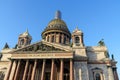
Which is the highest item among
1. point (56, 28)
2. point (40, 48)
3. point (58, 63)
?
point (56, 28)

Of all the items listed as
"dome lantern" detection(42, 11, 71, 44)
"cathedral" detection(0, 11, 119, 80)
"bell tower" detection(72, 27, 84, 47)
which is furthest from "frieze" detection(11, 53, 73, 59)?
"dome lantern" detection(42, 11, 71, 44)

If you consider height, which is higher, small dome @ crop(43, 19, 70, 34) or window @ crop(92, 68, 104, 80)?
small dome @ crop(43, 19, 70, 34)

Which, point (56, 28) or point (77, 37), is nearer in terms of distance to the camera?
point (77, 37)

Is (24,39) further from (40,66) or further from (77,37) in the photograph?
(77,37)

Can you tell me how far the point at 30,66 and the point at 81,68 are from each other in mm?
9229

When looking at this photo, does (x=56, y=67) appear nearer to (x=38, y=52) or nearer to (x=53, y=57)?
(x=53, y=57)

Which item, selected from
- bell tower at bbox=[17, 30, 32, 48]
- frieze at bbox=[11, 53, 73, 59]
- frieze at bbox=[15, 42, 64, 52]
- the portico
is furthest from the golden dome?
frieze at bbox=[11, 53, 73, 59]

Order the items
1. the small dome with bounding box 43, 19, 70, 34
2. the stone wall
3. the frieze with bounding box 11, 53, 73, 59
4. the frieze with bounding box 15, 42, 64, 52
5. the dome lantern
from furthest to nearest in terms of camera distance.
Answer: the small dome with bounding box 43, 19, 70, 34 → the dome lantern → the frieze with bounding box 15, 42, 64, 52 → the frieze with bounding box 11, 53, 73, 59 → the stone wall

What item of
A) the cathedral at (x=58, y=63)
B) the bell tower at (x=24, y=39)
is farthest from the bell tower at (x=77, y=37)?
the bell tower at (x=24, y=39)

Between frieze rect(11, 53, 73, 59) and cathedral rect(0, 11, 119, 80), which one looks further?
frieze rect(11, 53, 73, 59)

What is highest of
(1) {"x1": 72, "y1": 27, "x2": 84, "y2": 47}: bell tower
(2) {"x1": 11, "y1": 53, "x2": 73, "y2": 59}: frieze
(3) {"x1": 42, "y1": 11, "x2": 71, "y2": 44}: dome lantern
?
(3) {"x1": 42, "y1": 11, "x2": 71, "y2": 44}: dome lantern

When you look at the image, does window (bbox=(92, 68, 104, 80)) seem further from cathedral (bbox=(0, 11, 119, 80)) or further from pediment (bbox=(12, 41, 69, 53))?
pediment (bbox=(12, 41, 69, 53))

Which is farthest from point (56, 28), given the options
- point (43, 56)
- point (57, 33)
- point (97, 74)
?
point (97, 74)

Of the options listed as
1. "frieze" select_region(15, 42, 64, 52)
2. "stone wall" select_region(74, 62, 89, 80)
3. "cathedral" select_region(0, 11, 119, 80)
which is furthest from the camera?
"frieze" select_region(15, 42, 64, 52)
